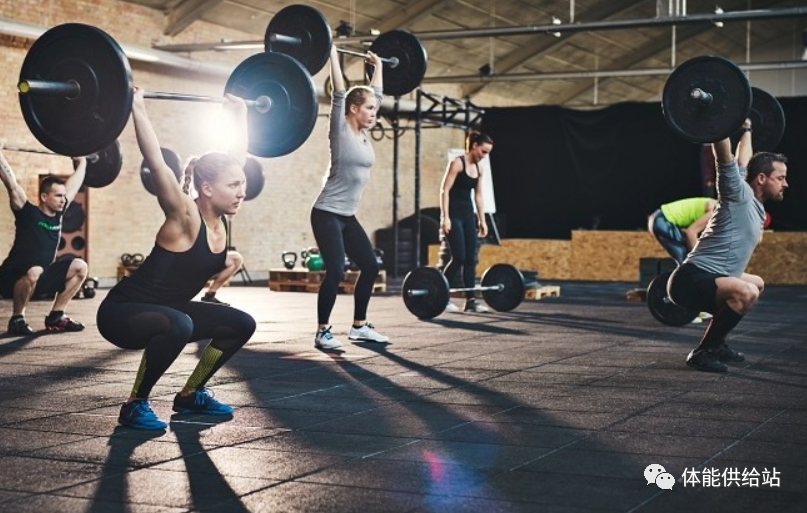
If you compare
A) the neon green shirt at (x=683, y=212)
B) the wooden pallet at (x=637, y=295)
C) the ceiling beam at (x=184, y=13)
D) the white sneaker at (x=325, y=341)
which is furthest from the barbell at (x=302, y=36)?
the ceiling beam at (x=184, y=13)

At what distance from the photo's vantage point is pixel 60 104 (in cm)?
356

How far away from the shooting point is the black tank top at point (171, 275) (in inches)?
129

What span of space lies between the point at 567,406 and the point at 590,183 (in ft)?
45.2

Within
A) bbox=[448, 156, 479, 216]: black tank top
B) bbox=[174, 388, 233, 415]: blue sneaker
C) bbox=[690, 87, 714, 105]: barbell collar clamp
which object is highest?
bbox=[690, 87, 714, 105]: barbell collar clamp

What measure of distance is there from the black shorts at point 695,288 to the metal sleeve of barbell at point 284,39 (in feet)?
7.39

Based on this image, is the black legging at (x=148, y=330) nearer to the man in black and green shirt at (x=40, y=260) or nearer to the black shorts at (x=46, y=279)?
the man in black and green shirt at (x=40, y=260)

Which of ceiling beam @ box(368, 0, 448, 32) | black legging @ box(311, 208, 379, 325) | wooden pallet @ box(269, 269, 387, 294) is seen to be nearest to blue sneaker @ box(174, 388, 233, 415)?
black legging @ box(311, 208, 379, 325)

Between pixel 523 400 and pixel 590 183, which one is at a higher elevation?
pixel 590 183

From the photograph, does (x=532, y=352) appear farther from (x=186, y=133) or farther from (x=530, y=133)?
(x=530, y=133)

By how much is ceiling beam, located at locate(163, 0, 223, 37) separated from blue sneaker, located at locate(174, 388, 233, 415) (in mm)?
9627

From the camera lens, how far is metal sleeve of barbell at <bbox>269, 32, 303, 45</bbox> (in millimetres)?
5424

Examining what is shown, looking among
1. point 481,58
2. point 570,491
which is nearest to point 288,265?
point 481,58

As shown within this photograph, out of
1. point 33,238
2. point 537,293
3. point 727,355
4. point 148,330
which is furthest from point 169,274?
point 537,293

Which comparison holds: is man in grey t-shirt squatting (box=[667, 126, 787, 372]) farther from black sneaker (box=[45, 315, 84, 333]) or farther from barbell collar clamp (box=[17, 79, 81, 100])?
black sneaker (box=[45, 315, 84, 333])
